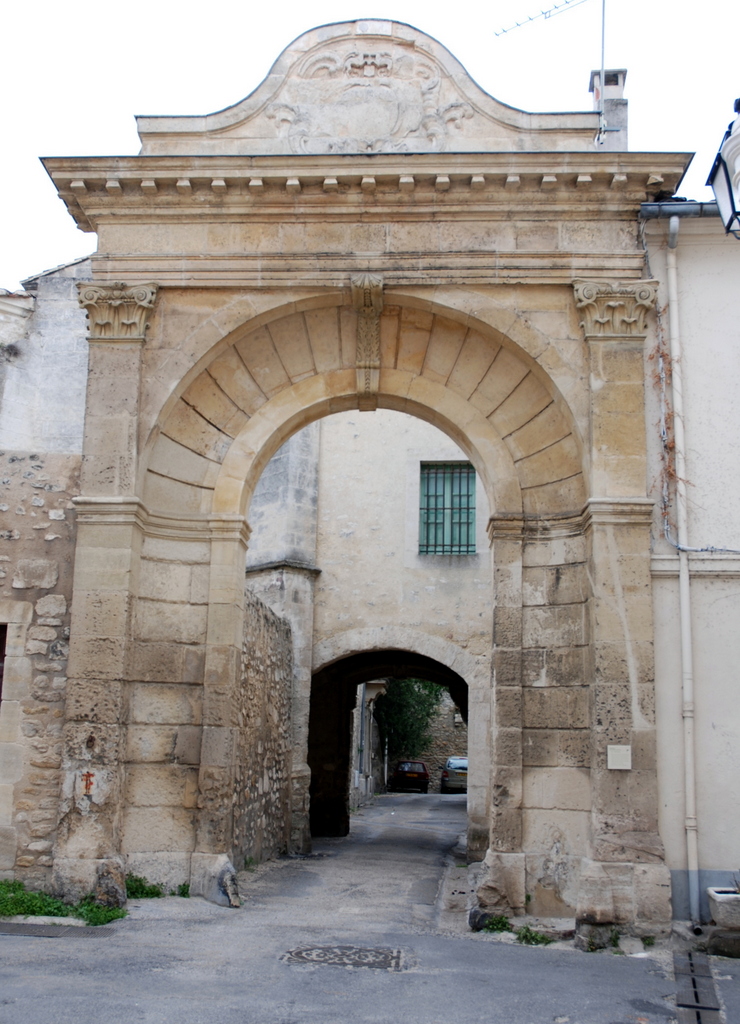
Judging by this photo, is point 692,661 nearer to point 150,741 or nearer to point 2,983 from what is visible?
point 150,741

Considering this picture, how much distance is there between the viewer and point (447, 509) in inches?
583

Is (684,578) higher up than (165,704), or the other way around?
(684,578)

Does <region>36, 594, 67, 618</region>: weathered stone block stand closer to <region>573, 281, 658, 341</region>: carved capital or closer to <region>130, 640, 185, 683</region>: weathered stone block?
<region>130, 640, 185, 683</region>: weathered stone block

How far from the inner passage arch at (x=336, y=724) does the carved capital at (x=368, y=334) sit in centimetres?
771

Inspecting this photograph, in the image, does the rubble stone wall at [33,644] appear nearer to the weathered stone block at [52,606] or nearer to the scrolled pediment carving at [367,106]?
the weathered stone block at [52,606]

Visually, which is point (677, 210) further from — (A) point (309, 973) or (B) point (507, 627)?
(A) point (309, 973)

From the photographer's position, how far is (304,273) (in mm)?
8242

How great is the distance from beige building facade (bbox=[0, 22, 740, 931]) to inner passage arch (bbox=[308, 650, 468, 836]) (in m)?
7.89

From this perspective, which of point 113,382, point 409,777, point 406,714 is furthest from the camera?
point 409,777

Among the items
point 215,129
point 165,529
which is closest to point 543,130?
point 215,129

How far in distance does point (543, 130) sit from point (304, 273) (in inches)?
92.2

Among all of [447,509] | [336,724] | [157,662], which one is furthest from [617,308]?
[336,724]

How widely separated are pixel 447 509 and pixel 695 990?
31.5 feet

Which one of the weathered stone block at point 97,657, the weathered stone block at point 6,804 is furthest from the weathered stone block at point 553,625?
the weathered stone block at point 6,804
